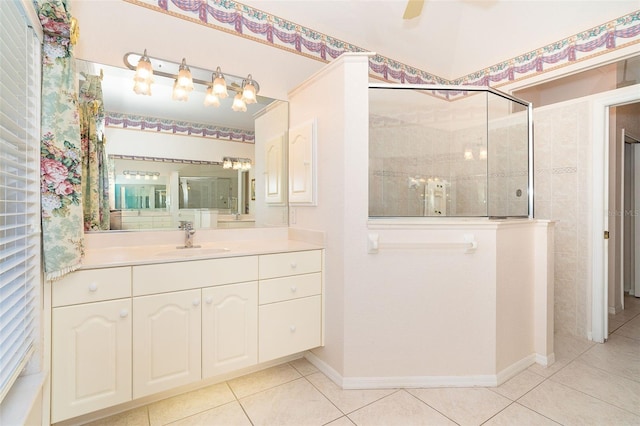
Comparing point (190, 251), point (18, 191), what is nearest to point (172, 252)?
point (190, 251)

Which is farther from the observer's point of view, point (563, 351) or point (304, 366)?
point (563, 351)

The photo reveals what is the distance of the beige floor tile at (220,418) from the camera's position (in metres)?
1.71

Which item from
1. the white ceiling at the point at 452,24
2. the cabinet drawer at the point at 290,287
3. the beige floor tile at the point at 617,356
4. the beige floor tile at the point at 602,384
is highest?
the white ceiling at the point at 452,24

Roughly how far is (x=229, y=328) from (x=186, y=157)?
4.12 feet

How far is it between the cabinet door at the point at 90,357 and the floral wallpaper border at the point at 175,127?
1.19 meters

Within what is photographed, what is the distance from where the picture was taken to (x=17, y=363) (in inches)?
46.0

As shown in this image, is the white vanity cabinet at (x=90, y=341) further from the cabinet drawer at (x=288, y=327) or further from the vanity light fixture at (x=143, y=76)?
the vanity light fixture at (x=143, y=76)

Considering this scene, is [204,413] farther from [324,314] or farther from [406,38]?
[406,38]

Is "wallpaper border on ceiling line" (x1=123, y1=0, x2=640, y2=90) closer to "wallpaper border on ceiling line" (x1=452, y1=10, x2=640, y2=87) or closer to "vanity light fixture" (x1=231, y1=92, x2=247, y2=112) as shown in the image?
"wallpaper border on ceiling line" (x1=452, y1=10, x2=640, y2=87)

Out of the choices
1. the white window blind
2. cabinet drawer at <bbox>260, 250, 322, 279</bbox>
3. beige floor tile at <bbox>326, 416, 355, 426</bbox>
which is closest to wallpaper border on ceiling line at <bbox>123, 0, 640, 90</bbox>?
the white window blind

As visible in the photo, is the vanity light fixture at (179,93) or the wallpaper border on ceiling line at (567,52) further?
the wallpaper border on ceiling line at (567,52)

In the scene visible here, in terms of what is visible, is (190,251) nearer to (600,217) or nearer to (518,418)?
(518,418)

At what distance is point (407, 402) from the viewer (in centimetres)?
188

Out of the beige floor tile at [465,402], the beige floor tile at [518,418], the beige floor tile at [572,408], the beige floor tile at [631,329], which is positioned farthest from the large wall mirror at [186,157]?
the beige floor tile at [631,329]
